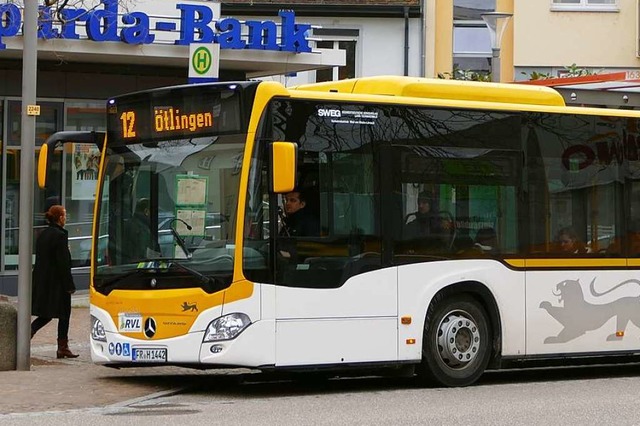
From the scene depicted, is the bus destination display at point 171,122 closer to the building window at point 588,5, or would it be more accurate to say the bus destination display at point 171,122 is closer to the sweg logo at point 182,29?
the sweg logo at point 182,29

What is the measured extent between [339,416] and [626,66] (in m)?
26.0

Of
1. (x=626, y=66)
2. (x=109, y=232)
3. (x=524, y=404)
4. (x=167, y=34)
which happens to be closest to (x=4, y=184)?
(x=167, y=34)

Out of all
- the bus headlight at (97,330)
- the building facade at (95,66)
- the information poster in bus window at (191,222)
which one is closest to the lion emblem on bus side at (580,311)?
the information poster in bus window at (191,222)

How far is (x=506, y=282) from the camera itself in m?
14.1

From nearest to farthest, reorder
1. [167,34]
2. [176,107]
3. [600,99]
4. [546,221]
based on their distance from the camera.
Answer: [176,107]
[546,221]
[600,99]
[167,34]

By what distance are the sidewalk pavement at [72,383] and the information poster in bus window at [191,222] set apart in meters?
1.56

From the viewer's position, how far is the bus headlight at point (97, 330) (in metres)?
13.4

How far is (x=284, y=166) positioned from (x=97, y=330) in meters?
2.69

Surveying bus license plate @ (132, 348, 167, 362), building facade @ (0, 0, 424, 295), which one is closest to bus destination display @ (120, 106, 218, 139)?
bus license plate @ (132, 348, 167, 362)

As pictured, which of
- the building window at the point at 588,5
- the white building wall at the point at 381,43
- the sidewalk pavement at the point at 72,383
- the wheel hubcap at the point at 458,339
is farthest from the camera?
the building window at the point at 588,5

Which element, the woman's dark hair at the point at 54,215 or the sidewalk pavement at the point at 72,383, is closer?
the sidewalk pavement at the point at 72,383

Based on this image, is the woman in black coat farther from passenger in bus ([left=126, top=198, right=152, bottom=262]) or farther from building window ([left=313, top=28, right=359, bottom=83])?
building window ([left=313, top=28, right=359, bottom=83])

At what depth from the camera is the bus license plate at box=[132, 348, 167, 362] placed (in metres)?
12.8

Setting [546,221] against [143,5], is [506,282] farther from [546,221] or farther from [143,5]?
[143,5]
